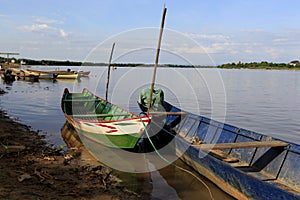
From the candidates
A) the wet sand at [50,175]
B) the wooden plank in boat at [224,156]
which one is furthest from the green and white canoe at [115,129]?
the wooden plank in boat at [224,156]

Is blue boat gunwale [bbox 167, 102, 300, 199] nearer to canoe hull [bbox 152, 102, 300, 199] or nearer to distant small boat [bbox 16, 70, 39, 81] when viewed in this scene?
canoe hull [bbox 152, 102, 300, 199]

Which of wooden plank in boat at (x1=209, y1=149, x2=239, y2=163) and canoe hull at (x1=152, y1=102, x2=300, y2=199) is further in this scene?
wooden plank in boat at (x1=209, y1=149, x2=239, y2=163)

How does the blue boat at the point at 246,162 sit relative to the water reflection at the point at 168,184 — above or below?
above

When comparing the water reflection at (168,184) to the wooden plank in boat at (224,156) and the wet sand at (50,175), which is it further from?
the wooden plank in boat at (224,156)

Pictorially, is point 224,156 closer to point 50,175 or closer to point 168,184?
point 168,184

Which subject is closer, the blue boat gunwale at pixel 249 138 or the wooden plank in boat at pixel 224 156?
the blue boat gunwale at pixel 249 138

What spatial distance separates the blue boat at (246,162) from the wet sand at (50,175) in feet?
6.02

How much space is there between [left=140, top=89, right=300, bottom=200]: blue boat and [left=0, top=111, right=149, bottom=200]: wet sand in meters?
1.83

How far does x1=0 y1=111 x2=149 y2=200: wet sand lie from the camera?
5.68 metres

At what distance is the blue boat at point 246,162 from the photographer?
218 inches

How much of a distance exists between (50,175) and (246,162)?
5.14m

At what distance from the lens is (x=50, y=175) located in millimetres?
6660

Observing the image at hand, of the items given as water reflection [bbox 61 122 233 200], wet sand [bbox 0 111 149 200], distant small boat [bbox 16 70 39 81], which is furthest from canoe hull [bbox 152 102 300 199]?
distant small boat [bbox 16 70 39 81]

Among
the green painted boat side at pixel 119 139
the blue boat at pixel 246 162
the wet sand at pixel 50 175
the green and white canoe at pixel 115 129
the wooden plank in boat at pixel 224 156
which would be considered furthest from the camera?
the green painted boat side at pixel 119 139
